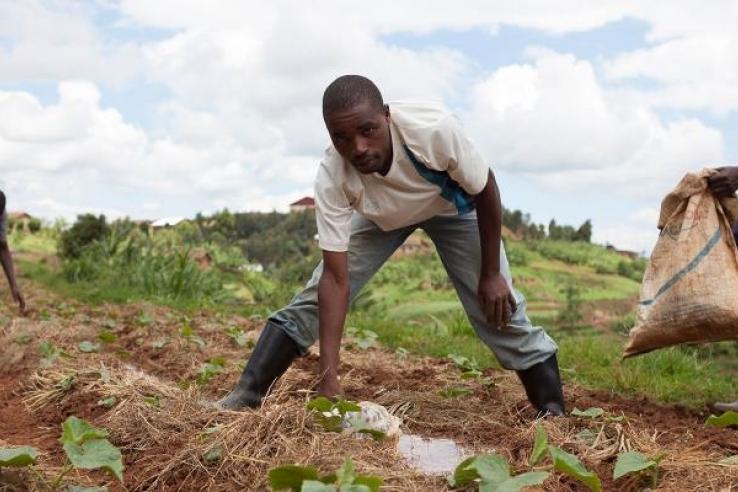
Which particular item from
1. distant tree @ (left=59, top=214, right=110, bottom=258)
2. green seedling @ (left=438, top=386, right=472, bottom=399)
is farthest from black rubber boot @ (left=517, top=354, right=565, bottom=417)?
distant tree @ (left=59, top=214, right=110, bottom=258)

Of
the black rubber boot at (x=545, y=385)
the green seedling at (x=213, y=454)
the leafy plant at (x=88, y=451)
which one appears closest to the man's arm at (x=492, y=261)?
the black rubber boot at (x=545, y=385)

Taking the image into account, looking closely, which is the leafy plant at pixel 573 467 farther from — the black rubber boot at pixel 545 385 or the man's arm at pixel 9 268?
the man's arm at pixel 9 268

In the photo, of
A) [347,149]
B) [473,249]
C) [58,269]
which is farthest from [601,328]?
[58,269]

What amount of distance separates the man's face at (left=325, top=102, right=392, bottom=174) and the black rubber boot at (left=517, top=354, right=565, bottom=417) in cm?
105

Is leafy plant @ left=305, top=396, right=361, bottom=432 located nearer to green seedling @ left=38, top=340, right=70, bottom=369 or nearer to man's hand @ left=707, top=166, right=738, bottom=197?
man's hand @ left=707, top=166, right=738, bottom=197

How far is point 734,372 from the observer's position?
17.9ft

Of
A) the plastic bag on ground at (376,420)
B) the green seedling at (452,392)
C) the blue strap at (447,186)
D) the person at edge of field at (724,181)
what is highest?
the person at edge of field at (724,181)

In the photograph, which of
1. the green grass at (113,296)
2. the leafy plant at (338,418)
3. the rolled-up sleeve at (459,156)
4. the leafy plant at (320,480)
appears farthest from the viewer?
the green grass at (113,296)

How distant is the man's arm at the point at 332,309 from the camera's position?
3.04 metres

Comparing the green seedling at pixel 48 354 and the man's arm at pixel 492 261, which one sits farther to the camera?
the green seedling at pixel 48 354

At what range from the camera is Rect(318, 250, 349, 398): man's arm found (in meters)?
3.04

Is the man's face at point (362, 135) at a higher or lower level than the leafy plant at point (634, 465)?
higher

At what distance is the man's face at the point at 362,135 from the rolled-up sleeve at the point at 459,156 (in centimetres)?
17

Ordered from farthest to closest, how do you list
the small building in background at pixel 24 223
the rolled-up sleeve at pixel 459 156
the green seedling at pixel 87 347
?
the small building in background at pixel 24 223, the green seedling at pixel 87 347, the rolled-up sleeve at pixel 459 156
